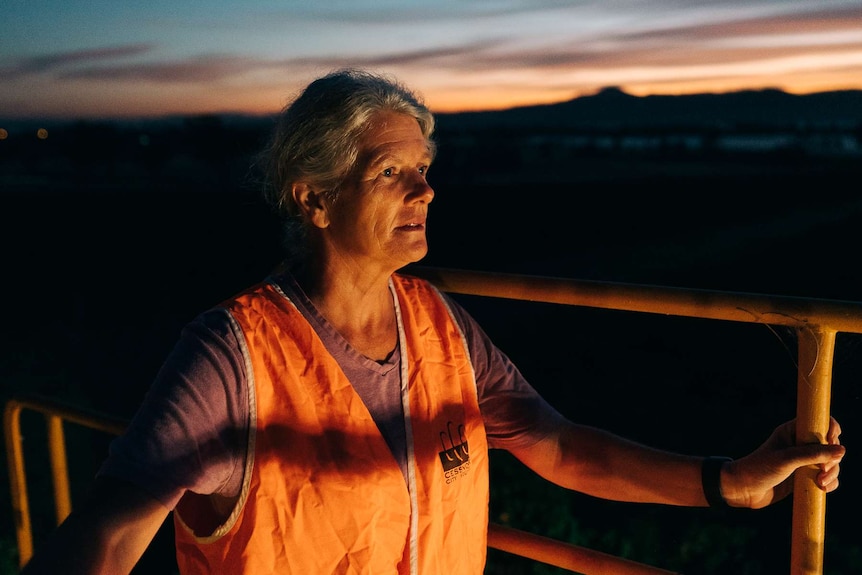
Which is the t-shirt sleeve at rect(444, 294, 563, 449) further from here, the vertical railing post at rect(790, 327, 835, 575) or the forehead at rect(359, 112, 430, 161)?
the vertical railing post at rect(790, 327, 835, 575)

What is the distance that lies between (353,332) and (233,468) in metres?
0.42

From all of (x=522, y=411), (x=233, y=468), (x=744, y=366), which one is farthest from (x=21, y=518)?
(x=744, y=366)

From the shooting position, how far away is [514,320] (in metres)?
24.9

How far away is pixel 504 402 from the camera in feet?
6.83

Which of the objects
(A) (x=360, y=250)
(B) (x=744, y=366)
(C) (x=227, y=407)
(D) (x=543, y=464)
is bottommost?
(B) (x=744, y=366)

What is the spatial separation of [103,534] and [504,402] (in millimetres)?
959

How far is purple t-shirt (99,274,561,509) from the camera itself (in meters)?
1.54

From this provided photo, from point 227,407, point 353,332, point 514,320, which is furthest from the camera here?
point 514,320

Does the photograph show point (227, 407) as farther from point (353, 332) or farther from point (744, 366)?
point (744, 366)

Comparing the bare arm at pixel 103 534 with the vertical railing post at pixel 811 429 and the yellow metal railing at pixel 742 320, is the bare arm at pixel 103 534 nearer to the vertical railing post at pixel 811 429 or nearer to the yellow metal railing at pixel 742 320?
the yellow metal railing at pixel 742 320

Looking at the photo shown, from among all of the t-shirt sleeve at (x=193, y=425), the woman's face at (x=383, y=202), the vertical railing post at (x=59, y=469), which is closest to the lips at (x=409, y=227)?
the woman's face at (x=383, y=202)

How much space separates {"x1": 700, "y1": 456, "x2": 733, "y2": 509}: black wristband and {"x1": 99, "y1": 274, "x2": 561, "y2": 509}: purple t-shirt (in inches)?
25.1

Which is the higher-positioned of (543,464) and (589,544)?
(543,464)

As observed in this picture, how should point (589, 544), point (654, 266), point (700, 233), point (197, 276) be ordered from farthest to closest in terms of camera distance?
1. point (700, 233)
2. point (654, 266)
3. point (197, 276)
4. point (589, 544)
